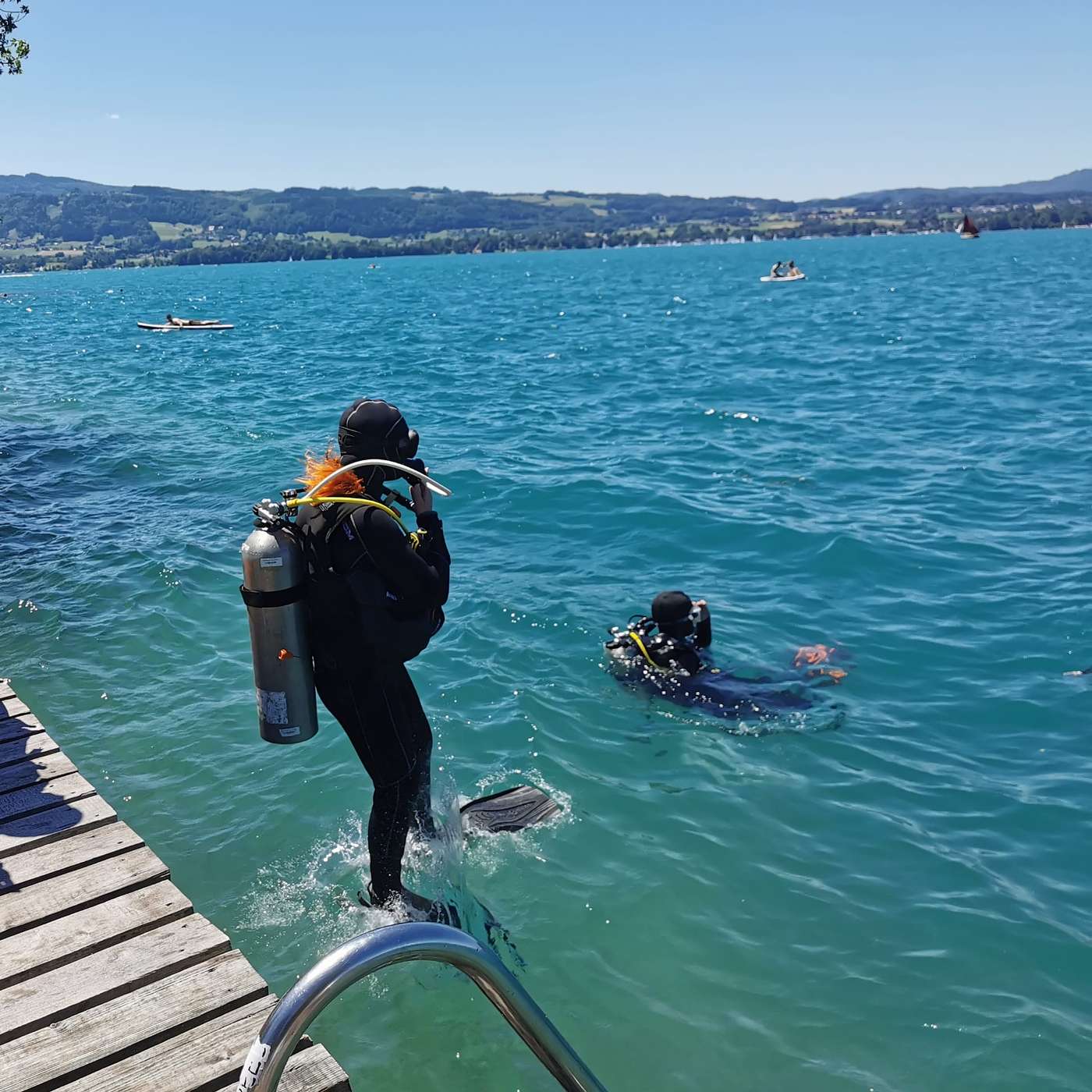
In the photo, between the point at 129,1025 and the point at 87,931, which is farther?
the point at 87,931

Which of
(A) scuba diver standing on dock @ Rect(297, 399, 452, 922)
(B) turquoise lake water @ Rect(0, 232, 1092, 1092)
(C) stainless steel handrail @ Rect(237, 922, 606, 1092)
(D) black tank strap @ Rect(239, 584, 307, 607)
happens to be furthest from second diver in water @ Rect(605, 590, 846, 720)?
(C) stainless steel handrail @ Rect(237, 922, 606, 1092)

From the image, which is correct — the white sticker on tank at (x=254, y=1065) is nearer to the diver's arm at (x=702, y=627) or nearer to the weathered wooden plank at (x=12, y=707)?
the weathered wooden plank at (x=12, y=707)

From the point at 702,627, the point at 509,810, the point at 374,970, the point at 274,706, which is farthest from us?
the point at 702,627

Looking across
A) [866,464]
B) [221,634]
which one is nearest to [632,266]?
[866,464]

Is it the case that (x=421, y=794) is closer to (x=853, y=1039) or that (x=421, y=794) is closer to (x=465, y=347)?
(x=853, y=1039)

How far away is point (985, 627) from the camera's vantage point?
415 inches

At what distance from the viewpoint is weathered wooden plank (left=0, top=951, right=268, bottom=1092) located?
11.6 ft

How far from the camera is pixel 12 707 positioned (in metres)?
6.59

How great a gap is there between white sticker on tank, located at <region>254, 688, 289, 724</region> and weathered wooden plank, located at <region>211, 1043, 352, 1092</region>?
1.47m

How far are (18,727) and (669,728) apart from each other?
16.0 feet

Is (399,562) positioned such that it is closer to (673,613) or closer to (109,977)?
(109,977)

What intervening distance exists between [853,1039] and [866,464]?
13808 millimetres

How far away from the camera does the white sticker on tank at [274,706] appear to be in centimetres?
463

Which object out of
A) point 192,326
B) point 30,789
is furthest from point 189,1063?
point 192,326
